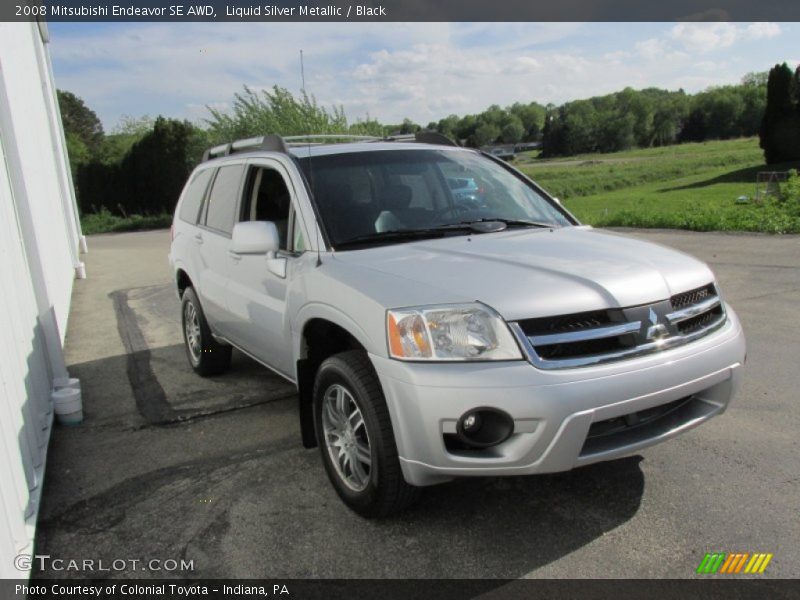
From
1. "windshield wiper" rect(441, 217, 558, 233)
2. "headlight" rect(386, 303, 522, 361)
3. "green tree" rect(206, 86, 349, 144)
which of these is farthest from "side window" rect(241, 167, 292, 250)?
"green tree" rect(206, 86, 349, 144)

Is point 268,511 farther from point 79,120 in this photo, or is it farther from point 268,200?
point 79,120

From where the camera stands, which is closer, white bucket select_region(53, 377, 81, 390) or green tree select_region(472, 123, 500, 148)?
white bucket select_region(53, 377, 81, 390)

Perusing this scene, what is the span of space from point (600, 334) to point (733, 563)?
43.3 inches

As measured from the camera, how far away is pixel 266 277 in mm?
4066

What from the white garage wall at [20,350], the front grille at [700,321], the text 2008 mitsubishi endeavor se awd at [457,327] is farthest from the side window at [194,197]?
the front grille at [700,321]

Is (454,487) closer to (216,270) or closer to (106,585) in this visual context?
(106,585)

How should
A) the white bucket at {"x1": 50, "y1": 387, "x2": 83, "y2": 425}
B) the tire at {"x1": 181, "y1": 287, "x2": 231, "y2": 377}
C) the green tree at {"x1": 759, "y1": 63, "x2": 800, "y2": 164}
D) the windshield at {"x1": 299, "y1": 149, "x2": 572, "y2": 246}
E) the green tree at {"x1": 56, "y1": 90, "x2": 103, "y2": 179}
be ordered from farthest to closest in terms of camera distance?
the green tree at {"x1": 56, "y1": 90, "x2": 103, "y2": 179} < the green tree at {"x1": 759, "y1": 63, "x2": 800, "y2": 164} < the tire at {"x1": 181, "y1": 287, "x2": 231, "y2": 377} < the white bucket at {"x1": 50, "y1": 387, "x2": 83, "y2": 425} < the windshield at {"x1": 299, "y1": 149, "x2": 572, "y2": 246}

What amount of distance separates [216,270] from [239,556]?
98.9 inches

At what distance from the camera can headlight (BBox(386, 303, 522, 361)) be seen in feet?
8.76

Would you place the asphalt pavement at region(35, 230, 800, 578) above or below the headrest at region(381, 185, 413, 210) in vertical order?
below

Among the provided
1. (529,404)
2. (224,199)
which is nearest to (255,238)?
(224,199)

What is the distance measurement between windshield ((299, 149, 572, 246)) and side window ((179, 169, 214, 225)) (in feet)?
6.13

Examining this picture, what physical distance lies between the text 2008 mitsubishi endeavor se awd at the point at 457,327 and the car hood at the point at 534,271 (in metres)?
0.01

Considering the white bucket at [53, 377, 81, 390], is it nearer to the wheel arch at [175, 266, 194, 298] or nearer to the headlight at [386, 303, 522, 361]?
the wheel arch at [175, 266, 194, 298]
